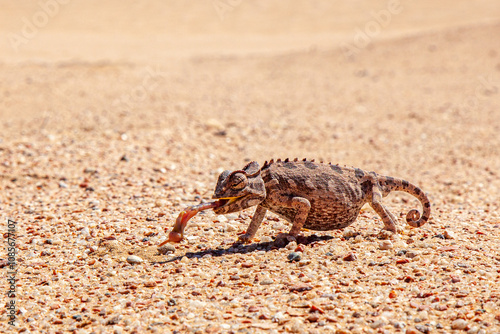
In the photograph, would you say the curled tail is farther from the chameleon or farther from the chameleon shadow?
the chameleon shadow

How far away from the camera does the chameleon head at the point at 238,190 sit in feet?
16.4

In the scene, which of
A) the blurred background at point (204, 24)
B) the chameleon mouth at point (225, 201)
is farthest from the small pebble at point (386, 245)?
the blurred background at point (204, 24)

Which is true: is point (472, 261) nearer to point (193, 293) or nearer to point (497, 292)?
point (497, 292)

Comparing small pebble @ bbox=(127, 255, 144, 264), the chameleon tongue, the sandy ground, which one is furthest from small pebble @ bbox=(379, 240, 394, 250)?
small pebble @ bbox=(127, 255, 144, 264)

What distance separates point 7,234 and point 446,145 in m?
8.45

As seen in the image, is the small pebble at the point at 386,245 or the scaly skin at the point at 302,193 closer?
the scaly skin at the point at 302,193

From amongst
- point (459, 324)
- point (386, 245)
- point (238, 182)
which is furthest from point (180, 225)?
point (459, 324)

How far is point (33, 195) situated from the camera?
24.4 feet

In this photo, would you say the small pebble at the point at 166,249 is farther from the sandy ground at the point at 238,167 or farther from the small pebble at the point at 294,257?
the small pebble at the point at 294,257

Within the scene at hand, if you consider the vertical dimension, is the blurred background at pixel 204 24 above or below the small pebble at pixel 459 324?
above

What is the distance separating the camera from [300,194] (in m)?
5.32

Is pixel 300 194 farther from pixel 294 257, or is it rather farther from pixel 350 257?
pixel 350 257

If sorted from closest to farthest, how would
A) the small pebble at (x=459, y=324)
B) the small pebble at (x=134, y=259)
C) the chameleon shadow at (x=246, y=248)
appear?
1. the small pebble at (x=459, y=324)
2. the small pebble at (x=134, y=259)
3. the chameleon shadow at (x=246, y=248)

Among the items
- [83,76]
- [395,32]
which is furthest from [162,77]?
[395,32]
